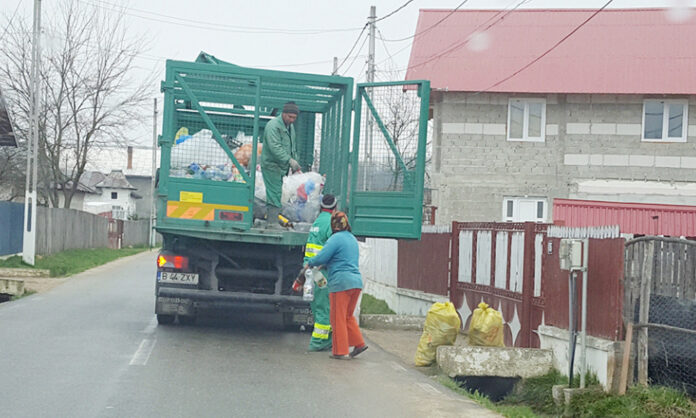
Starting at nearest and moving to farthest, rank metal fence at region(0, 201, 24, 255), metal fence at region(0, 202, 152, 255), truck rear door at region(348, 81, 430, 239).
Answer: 1. truck rear door at region(348, 81, 430, 239)
2. metal fence at region(0, 201, 24, 255)
3. metal fence at region(0, 202, 152, 255)

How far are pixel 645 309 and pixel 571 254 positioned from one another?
2.92 feet

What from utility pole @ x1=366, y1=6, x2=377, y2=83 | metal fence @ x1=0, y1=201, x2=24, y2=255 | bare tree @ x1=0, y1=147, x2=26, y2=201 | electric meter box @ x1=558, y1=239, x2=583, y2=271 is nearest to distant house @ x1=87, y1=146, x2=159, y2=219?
bare tree @ x1=0, y1=147, x2=26, y2=201

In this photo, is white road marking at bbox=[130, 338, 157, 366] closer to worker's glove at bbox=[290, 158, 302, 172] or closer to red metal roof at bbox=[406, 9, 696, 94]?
worker's glove at bbox=[290, 158, 302, 172]

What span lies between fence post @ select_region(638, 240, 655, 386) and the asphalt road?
169 centimetres

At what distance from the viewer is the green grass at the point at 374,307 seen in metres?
A: 18.8

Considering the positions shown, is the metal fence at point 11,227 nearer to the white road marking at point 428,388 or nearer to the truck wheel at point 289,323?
the truck wheel at point 289,323

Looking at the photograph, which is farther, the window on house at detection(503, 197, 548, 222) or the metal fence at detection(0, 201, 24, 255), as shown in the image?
the metal fence at detection(0, 201, 24, 255)

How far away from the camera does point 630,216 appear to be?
68.7ft

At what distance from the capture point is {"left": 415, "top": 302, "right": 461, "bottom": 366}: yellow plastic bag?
422 inches

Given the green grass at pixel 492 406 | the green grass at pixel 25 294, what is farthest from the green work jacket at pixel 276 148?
the green grass at pixel 25 294

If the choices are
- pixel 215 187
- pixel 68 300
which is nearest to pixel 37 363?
pixel 215 187

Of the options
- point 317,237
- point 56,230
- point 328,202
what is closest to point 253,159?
point 328,202

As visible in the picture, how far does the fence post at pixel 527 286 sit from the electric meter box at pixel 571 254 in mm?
2512

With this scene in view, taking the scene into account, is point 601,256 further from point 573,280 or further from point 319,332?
point 319,332
